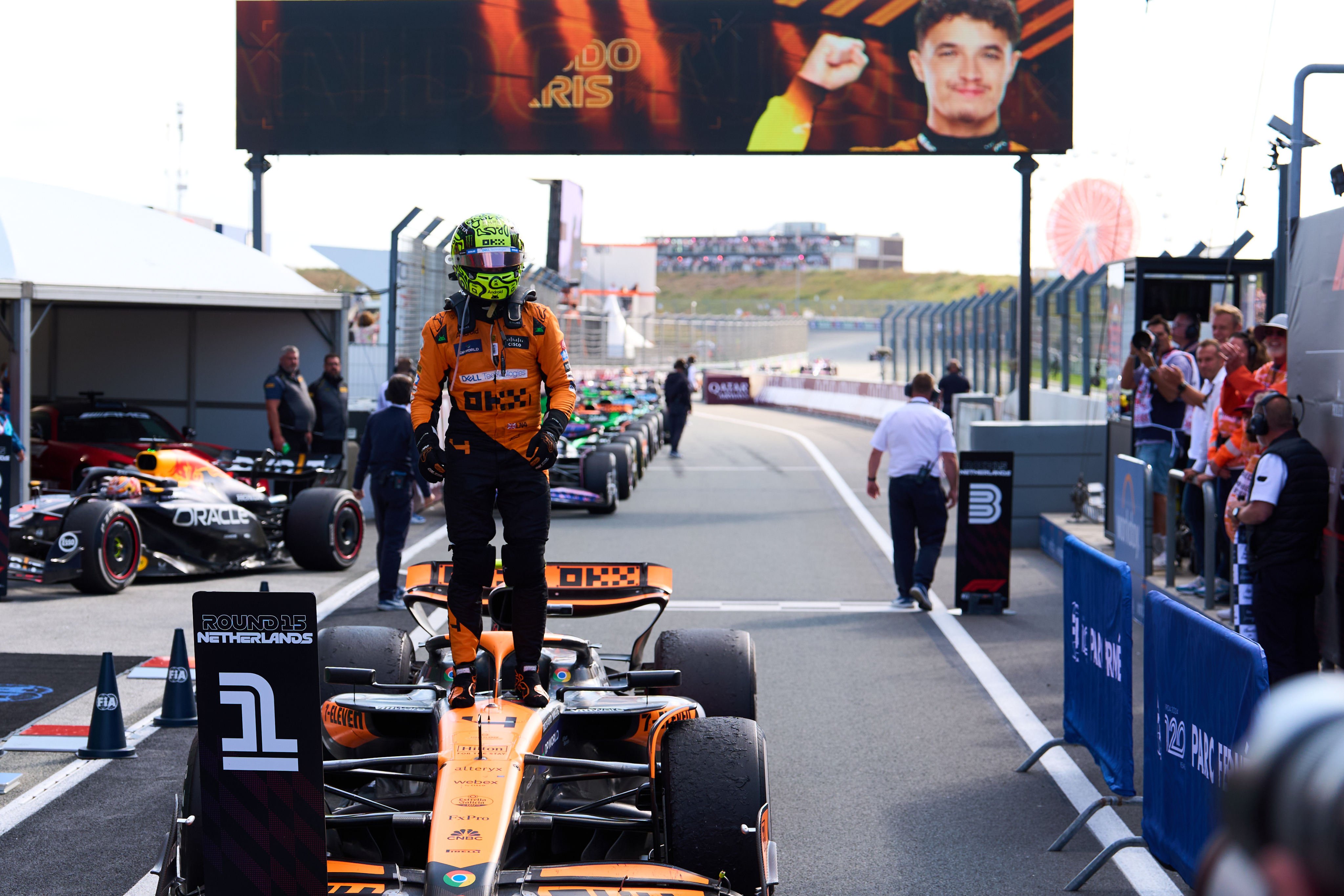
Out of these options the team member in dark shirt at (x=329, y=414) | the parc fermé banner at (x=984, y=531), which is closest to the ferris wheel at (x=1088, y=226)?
the team member in dark shirt at (x=329, y=414)

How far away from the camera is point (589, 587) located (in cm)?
603

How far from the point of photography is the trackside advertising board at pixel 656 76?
20375 mm

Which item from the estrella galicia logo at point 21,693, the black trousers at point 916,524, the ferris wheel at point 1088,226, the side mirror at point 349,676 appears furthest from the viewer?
the ferris wheel at point 1088,226

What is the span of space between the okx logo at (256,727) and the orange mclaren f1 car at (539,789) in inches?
12.8

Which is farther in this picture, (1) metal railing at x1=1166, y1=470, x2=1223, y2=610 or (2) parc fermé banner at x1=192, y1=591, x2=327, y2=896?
(1) metal railing at x1=1166, y1=470, x2=1223, y2=610

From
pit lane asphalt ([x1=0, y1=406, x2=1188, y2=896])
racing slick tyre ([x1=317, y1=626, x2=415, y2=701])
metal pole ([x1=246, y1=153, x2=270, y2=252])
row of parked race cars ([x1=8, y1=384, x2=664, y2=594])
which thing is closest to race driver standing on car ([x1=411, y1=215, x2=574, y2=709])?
racing slick tyre ([x1=317, y1=626, x2=415, y2=701])

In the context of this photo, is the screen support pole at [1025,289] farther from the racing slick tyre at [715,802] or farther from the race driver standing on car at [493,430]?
the racing slick tyre at [715,802]

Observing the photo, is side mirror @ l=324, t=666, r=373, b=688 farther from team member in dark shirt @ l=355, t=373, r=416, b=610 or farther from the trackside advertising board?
the trackside advertising board

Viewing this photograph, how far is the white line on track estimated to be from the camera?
5.04m

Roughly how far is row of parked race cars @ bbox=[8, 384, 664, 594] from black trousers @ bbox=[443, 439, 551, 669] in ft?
14.3

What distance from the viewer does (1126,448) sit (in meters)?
12.5

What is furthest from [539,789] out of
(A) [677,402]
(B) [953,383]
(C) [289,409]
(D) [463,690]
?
(B) [953,383]

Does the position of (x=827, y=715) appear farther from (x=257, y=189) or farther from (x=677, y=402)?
(x=677, y=402)

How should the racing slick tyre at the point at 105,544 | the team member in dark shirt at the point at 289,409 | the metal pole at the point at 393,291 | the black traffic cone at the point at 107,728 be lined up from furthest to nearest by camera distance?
1. the metal pole at the point at 393,291
2. the team member in dark shirt at the point at 289,409
3. the racing slick tyre at the point at 105,544
4. the black traffic cone at the point at 107,728
